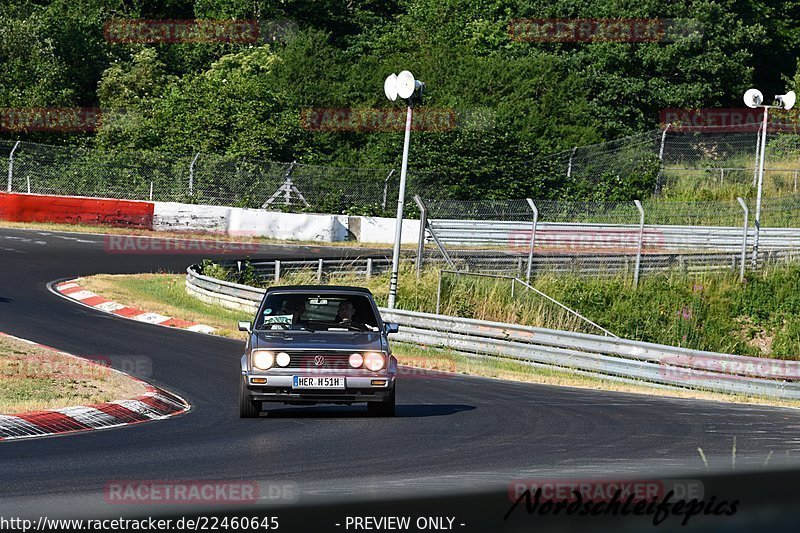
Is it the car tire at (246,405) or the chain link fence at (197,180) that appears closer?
the car tire at (246,405)

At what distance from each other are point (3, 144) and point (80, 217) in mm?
3752

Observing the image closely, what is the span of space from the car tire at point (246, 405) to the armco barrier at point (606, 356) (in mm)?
8785

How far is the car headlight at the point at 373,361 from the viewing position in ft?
37.1

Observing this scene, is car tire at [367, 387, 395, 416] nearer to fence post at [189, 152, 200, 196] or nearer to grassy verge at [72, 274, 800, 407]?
grassy verge at [72, 274, 800, 407]

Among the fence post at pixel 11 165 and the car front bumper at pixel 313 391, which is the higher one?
the fence post at pixel 11 165

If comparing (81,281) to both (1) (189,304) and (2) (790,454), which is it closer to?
(1) (189,304)

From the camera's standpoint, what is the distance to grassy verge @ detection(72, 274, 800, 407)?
17938 millimetres

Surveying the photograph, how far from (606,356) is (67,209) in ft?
70.8

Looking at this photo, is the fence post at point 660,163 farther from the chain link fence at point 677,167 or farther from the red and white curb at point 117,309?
the red and white curb at point 117,309

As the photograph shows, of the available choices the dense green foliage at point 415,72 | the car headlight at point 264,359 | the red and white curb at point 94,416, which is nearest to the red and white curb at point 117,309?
the red and white curb at point 94,416

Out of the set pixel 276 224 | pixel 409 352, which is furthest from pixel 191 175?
pixel 409 352

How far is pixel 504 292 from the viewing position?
81.2 feet

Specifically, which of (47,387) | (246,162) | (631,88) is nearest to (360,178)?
(246,162)

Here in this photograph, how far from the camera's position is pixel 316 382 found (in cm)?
1112
